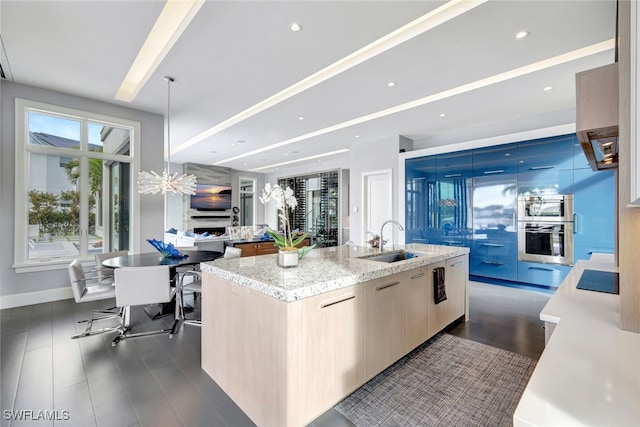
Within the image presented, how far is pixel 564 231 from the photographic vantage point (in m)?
4.06

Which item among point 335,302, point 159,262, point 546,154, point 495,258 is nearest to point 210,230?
point 159,262

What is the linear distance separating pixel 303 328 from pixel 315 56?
2877 mm

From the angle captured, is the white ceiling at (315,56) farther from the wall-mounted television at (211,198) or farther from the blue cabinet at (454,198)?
the wall-mounted television at (211,198)

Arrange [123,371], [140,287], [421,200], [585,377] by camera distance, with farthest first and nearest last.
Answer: [421,200], [140,287], [123,371], [585,377]

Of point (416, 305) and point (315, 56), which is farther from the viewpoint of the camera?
point (315, 56)

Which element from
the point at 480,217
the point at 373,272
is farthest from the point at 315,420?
the point at 480,217

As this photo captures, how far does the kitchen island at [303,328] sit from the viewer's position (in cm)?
146

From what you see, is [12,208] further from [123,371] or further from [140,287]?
[123,371]

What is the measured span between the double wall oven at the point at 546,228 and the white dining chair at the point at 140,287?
5115 millimetres

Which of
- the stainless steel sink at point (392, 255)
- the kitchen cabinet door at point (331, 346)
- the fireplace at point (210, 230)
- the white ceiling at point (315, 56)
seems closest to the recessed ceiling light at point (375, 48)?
the white ceiling at point (315, 56)

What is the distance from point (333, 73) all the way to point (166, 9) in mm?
1860

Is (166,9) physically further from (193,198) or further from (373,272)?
(193,198)

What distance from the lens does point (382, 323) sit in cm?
194

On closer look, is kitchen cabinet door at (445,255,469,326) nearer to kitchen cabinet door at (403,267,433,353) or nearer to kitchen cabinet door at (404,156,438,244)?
kitchen cabinet door at (403,267,433,353)
